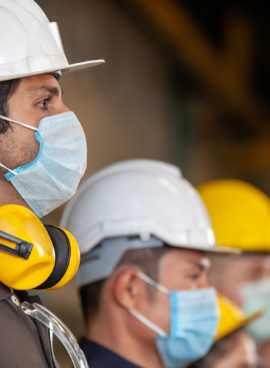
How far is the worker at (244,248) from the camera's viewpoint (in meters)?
3.83

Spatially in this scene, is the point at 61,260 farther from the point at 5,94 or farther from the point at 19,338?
the point at 5,94

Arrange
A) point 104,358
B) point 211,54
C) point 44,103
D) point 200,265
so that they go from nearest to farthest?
point 44,103 → point 104,358 → point 200,265 → point 211,54

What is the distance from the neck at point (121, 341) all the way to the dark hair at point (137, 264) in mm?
52

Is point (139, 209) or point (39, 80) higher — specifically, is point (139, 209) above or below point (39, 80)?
below

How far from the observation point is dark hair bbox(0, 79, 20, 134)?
5.66 feet

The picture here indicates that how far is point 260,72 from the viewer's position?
374 inches

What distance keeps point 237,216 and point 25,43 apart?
7.81ft

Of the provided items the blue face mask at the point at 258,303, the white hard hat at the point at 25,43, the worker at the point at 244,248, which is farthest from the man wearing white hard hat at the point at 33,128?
the blue face mask at the point at 258,303

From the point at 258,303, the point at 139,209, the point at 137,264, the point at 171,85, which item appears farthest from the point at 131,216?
the point at 171,85

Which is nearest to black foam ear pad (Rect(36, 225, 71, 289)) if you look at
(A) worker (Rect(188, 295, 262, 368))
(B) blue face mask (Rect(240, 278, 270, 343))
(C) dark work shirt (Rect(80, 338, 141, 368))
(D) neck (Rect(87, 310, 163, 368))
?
(C) dark work shirt (Rect(80, 338, 141, 368))

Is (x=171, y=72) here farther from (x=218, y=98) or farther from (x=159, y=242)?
(x=159, y=242)

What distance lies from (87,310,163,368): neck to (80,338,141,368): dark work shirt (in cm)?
3

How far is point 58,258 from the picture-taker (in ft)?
Answer: 5.67

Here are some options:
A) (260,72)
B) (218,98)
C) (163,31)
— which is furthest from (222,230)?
(260,72)
